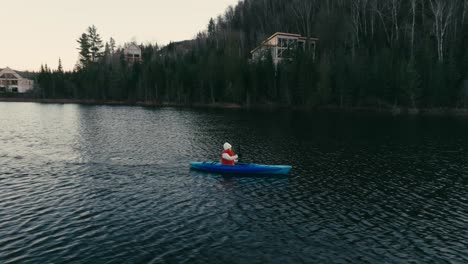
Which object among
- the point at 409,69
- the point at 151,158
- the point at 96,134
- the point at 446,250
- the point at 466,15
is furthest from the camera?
the point at 466,15

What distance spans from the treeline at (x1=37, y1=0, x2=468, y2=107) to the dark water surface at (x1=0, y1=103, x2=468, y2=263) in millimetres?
52098

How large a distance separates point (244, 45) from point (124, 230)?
14447cm

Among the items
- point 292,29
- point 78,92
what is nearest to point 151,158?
point 292,29

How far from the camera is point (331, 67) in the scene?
10338 cm

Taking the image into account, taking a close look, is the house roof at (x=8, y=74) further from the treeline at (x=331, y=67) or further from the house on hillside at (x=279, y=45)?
the house on hillside at (x=279, y=45)

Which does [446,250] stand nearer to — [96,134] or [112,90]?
Answer: [96,134]

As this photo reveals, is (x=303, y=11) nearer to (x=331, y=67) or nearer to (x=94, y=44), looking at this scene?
(x=331, y=67)

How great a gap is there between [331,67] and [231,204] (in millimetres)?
88633

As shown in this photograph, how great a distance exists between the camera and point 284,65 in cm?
11088

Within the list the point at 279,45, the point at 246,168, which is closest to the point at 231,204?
the point at 246,168

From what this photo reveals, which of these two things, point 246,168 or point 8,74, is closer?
point 246,168

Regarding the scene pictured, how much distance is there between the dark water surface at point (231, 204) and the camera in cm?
1716

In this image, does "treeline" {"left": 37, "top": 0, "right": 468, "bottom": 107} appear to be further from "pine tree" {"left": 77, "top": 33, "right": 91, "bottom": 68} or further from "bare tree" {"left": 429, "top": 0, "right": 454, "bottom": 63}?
"pine tree" {"left": 77, "top": 33, "right": 91, "bottom": 68}

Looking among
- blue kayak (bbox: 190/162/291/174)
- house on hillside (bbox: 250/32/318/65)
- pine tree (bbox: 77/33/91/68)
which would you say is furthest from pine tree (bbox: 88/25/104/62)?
blue kayak (bbox: 190/162/291/174)
